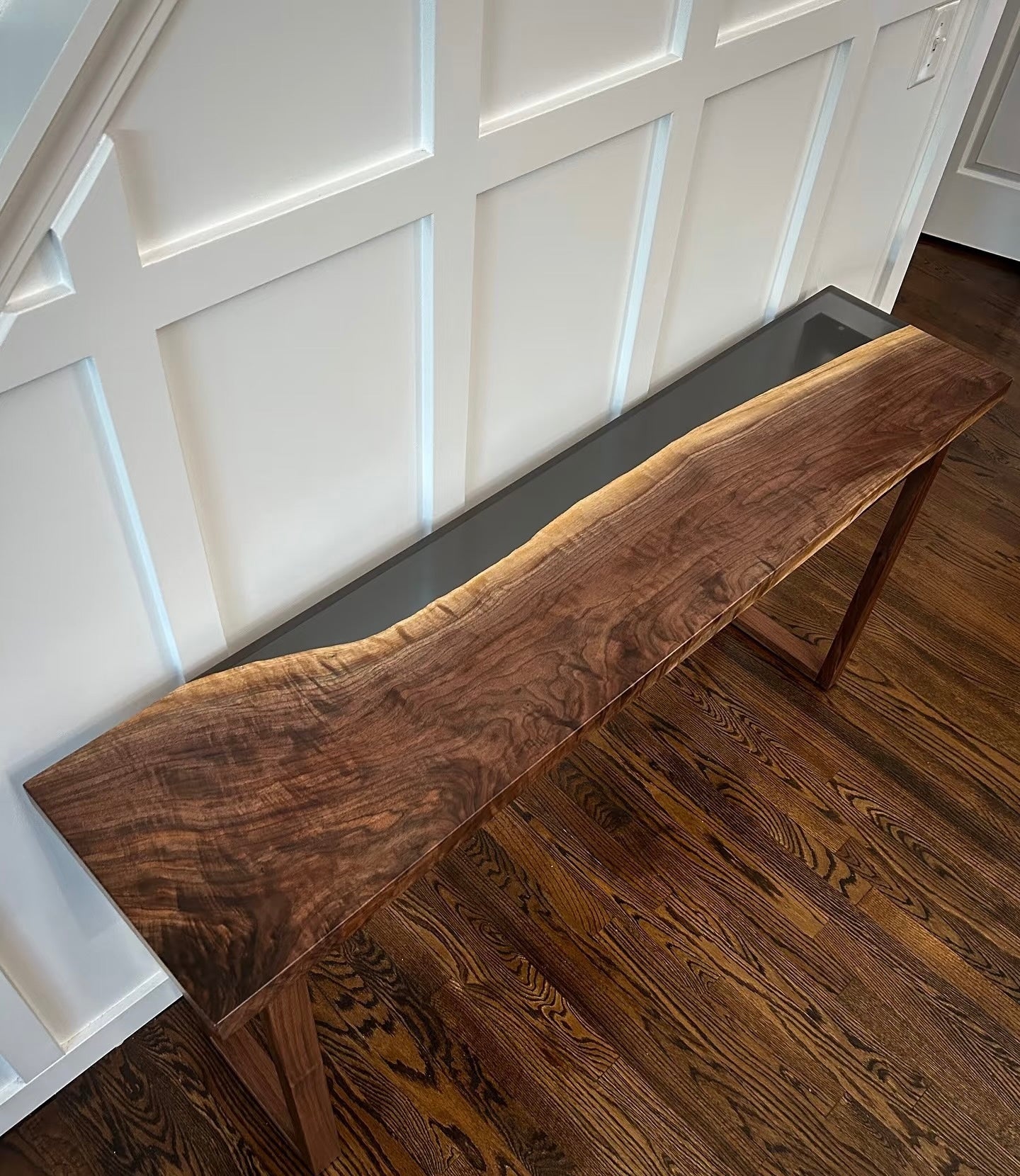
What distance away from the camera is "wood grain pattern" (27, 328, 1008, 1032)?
0.85m

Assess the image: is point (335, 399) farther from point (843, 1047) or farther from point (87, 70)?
point (843, 1047)

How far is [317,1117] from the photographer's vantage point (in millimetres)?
1108

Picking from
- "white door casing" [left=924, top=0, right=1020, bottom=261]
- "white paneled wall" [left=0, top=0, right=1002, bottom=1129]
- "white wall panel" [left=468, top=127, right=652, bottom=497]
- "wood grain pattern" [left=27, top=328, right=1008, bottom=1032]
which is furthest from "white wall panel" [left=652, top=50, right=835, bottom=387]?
"white door casing" [left=924, top=0, right=1020, bottom=261]

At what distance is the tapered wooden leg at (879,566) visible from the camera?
1497mm

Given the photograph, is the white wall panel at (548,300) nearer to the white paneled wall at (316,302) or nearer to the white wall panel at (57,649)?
the white paneled wall at (316,302)

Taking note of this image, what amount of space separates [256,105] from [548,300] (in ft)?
1.55

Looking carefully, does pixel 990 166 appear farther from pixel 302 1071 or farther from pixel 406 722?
pixel 302 1071

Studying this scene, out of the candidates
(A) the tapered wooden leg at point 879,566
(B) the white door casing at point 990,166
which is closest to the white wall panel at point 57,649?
(A) the tapered wooden leg at point 879,566

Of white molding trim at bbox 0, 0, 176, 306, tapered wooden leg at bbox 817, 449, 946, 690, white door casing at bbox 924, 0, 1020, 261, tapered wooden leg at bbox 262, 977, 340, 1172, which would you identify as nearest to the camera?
white molding trim at bbox 0, 0, 176, 306

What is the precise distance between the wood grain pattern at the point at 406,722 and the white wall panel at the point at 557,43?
452 millimetres

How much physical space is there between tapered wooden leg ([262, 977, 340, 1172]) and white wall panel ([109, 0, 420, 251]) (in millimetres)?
642

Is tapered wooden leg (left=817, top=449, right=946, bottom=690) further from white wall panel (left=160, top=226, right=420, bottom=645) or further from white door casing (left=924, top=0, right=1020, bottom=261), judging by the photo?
white door casing (left=924, top=0, right=1020, bottom=261)

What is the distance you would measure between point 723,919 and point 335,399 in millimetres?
923

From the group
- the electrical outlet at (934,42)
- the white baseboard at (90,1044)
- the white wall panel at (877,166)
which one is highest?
the electrical outlet at (934,42)
